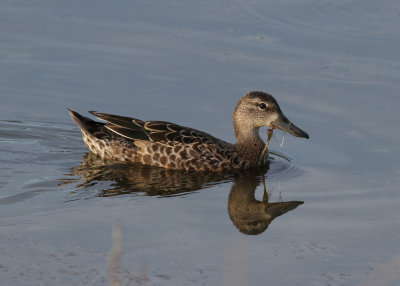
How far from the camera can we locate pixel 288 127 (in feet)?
40.2

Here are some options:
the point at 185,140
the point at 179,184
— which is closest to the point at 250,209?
the point at 179,184

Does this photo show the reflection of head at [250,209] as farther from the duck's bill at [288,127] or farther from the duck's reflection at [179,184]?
the duck's bill at [288,127]

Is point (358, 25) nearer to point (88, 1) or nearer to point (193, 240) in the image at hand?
point (88, 1)

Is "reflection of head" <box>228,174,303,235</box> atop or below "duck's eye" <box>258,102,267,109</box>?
below

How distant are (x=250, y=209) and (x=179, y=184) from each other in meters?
1.24

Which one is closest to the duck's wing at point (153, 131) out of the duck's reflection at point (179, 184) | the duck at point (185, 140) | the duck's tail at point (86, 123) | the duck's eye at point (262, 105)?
the duck at point (185, 140)

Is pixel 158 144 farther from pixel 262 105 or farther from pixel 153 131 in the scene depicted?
pixel 262 105

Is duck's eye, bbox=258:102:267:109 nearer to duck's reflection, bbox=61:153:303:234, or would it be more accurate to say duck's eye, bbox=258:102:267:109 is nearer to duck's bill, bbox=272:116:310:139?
duck's bill, bbox=272:116:310:139

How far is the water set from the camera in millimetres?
8367

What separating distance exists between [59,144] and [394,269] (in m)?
5.77

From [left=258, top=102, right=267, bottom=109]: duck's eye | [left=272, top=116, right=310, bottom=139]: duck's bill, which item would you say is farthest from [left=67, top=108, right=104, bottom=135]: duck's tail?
[left=272, top=116, right=310, bottom=139]: duck's bill

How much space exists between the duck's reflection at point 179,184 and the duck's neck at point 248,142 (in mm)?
241

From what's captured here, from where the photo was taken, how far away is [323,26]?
15859 mm

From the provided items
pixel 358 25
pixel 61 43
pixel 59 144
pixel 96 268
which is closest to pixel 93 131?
pixel 59 144
